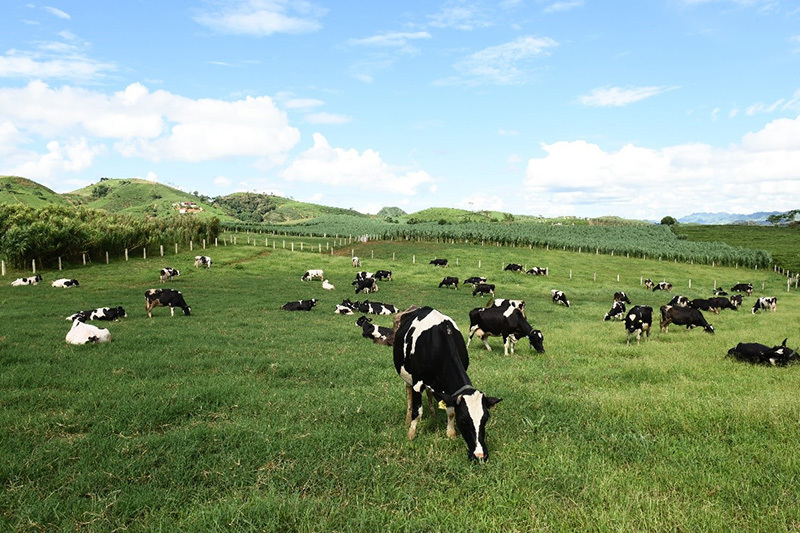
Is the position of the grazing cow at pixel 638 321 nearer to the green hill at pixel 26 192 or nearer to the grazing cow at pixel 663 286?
the grazing cow at pixel 663 286

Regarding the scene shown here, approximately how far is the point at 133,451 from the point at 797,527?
28.7ft

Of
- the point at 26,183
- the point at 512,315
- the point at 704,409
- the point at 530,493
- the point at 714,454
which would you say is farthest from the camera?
the point at 26,183

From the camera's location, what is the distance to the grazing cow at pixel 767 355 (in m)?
12.6

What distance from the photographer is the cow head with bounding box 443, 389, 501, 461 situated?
20.6ft

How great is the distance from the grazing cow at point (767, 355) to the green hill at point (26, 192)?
180m

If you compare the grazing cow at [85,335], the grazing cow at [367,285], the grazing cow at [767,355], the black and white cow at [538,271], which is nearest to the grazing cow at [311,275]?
the grazing cow at [367,285]

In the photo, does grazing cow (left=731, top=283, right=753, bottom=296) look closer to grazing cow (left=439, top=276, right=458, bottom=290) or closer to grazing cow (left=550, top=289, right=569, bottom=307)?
grazing cow (left=550, top=289, right=569, bottom=307)

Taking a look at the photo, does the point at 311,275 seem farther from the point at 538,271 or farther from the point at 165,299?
the point at 538,271

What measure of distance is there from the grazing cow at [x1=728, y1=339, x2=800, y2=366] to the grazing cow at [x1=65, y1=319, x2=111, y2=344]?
2103 cm

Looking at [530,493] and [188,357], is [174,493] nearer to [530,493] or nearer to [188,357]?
[530,493]

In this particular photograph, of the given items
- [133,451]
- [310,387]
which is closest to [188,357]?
[310,387]

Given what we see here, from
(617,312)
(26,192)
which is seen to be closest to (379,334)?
(617,312)

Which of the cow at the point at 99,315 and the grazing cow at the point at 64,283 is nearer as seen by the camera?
the cow at the point at 99,315

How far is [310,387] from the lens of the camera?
33.9 feet
